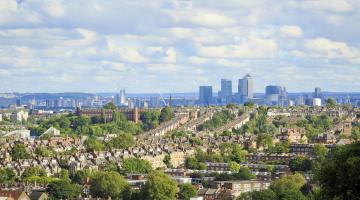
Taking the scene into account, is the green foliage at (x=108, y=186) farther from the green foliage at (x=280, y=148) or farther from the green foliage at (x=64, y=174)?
the green foliage at (x=280, y=148)

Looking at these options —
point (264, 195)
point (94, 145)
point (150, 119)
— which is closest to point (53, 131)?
point (150, 119)

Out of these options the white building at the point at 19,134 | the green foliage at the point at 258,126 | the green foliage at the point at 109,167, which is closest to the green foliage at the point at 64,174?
the green foliage at the point at 109,167

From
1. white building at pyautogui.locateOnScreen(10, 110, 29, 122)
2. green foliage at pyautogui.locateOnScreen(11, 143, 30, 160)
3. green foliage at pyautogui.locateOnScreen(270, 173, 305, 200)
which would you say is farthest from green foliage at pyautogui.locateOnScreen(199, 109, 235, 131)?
green foliage at pyautogui.locateOnScreen(270, 173, 305, 200)

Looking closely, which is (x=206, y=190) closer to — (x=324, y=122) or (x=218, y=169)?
(x=218, y=169)

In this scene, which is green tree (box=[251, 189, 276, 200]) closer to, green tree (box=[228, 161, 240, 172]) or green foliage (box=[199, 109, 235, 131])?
green tree (box=[228, 161, 240, 172])

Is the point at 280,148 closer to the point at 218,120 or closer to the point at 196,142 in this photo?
the point at 196,142
